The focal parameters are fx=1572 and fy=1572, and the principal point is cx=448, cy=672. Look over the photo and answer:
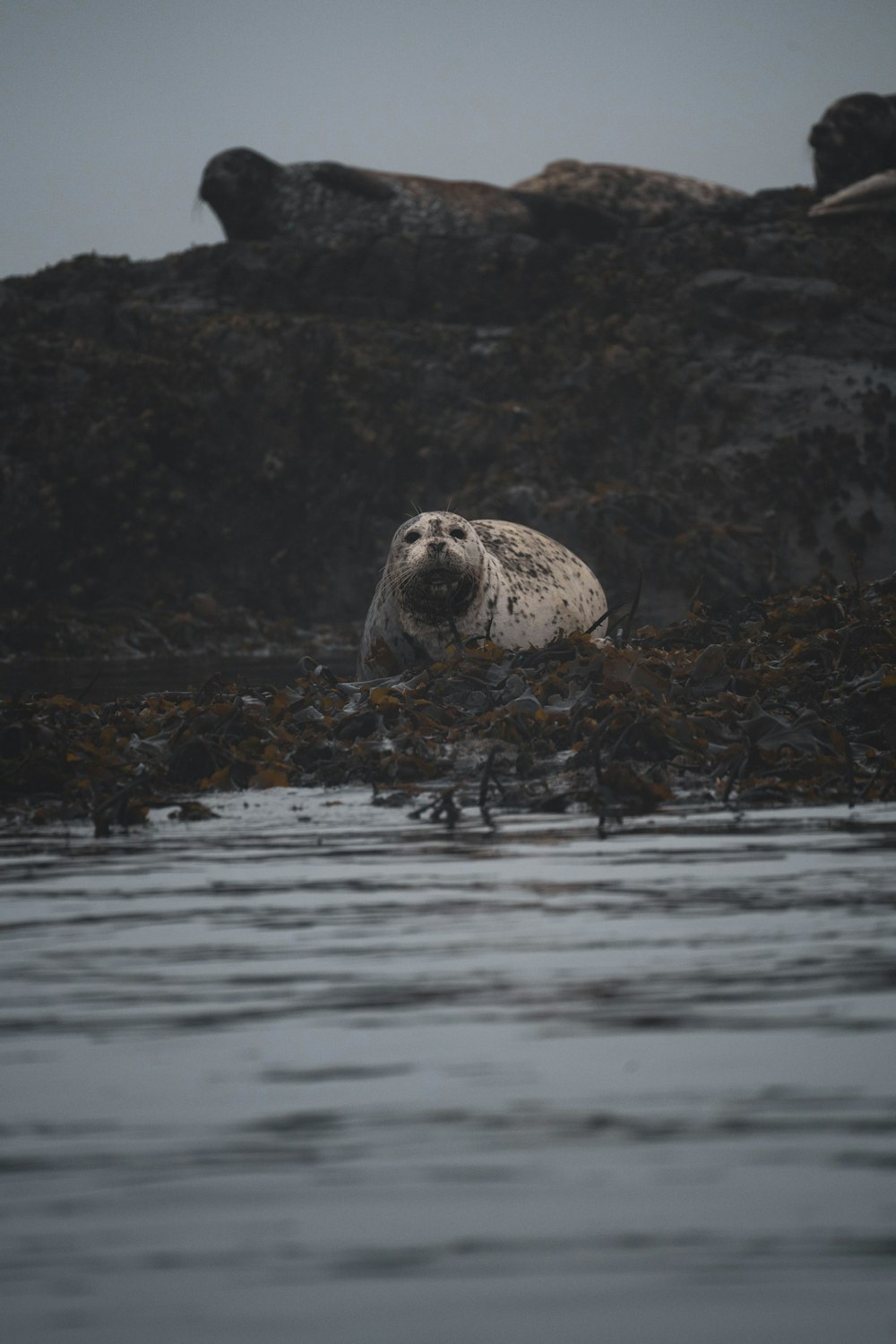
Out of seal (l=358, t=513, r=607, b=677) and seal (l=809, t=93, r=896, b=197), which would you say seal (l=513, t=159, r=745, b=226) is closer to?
seal (l=809, t=93, r=896, b=197)

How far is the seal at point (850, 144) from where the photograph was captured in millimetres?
28516

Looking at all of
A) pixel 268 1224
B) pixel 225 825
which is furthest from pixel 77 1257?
pixel 225 825

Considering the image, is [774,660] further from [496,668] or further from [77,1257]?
[77,1257]

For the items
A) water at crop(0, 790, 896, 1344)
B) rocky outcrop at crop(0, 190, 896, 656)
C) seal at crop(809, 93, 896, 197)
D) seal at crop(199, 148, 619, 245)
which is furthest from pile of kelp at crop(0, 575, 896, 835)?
seal at crop(809, 93, 896, 197)

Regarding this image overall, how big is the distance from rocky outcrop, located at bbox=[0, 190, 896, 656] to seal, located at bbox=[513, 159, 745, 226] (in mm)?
4303

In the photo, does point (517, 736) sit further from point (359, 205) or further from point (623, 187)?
point (623, 187)

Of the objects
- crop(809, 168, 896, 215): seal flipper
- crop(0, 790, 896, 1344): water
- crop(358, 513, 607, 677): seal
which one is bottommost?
crop(0, 790, 896, 1344): water

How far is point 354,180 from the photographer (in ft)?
97.4

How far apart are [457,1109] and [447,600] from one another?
19.8 feet

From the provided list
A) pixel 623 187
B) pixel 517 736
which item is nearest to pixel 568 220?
pixel 623 187

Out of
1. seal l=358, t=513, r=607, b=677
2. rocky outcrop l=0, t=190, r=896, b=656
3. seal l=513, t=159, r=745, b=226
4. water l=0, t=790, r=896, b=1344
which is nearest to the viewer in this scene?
water l=0, t=790, r=896, b=1344

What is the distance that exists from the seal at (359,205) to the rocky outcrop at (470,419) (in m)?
2.28

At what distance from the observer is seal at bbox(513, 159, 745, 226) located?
30.6 meters

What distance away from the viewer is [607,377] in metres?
21.8
